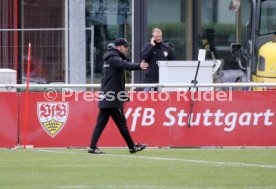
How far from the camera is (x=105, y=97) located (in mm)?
17484

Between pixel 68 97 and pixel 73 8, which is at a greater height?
pixel 73 8

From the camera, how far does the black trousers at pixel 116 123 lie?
17.5 meters

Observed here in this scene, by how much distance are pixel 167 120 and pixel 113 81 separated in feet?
7.79

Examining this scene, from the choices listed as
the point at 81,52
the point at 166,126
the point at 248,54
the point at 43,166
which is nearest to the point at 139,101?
the point at 166,126

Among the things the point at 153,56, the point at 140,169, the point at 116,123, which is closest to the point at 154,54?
the point at 153,56

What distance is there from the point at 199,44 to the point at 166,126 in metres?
8.74

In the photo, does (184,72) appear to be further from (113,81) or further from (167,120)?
(113,81)

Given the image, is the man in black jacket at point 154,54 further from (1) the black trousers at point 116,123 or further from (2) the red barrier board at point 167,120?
(1) the black trousers at point 116,123

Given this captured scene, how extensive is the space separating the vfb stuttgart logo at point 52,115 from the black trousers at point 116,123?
7.09 ft

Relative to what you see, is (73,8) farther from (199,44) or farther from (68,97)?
(199,44)

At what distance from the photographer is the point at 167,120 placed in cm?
1969

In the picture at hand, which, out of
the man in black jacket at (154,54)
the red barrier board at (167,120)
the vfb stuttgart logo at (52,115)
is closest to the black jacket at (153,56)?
the man in black jacket at (154,54)

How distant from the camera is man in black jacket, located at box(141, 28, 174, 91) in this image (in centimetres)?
2136

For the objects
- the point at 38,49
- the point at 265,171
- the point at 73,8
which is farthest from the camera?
the point at 38,49
